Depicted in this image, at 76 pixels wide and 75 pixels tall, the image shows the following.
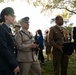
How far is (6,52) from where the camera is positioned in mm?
5504

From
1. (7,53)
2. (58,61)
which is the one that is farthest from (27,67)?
(7,53)

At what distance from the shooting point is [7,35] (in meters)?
5.64

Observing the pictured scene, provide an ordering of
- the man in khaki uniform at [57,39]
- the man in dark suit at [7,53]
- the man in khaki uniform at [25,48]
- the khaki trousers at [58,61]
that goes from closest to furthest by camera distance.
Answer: the man in dark suit at [7,53]
the man in khaki uniform at [25,48]
the man in khaki uniform at [57,39]
the khaki trousers at [58,61]

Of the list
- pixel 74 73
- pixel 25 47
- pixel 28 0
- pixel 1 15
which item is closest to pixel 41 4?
pixel 28 0

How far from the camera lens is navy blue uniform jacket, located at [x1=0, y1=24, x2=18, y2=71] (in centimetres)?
550

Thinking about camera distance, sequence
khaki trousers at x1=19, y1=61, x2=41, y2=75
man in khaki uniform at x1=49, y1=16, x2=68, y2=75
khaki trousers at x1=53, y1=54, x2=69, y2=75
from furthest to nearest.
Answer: khaki trousers at x1=53, y1=54, x2=69, y2=75 < man in khaki uniform at x1=49, y1=16, x2=68, y2=75 < khaki trousers at x1=19, y1=61, x2=41, y2=75

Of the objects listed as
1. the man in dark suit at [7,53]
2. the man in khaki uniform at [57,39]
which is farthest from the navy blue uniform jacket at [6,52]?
the man in khaki uniform at [57,39]

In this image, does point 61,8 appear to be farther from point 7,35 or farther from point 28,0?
point 7,35

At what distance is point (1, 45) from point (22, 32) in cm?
233

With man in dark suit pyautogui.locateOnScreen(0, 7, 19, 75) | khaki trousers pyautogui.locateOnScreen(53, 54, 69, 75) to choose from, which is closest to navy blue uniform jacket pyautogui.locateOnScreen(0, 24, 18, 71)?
man in dark suit pyautogui.locateOnScreen(0, 7, 19, 75)

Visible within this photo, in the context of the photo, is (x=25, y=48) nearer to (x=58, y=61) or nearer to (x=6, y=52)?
(x=58, y=61)

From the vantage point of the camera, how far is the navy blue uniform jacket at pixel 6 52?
5500 millimetres

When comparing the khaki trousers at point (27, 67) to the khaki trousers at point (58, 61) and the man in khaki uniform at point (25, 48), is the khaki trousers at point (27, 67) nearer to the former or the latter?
the man in khaki uniform at point (25, 48)

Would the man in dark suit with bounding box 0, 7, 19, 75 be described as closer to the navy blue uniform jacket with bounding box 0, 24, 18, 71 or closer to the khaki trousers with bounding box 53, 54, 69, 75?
the navy blue uniform jacket with bounding box 0, 24, 18, 71
